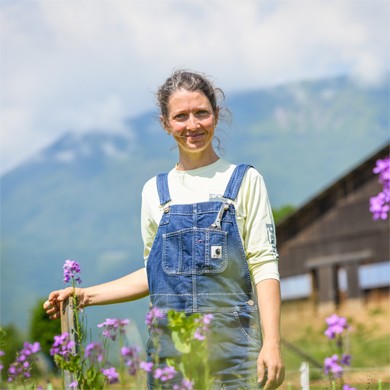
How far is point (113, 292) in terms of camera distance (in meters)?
4.22

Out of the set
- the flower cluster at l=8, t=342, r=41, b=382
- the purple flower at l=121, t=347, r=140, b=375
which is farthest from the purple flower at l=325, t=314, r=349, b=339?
the flower cluster at l=8, t=342, r=41, b=382

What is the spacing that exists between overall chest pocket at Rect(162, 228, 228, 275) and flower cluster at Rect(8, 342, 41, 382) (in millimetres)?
949

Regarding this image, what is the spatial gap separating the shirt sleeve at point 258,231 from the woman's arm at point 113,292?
0.56m

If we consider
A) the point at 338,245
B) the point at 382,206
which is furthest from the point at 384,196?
the point at 338,245

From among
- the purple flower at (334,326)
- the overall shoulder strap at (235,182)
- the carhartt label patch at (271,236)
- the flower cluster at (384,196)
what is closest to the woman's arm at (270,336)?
the carhartt label patch at (271,236)

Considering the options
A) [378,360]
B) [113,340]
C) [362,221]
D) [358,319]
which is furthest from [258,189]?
[362,221]

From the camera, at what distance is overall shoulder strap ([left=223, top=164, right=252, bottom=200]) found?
13.1 feet

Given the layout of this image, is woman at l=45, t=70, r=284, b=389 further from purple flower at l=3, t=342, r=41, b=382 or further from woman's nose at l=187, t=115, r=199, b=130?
purple flower at l=3, t=342, r=41, b=382

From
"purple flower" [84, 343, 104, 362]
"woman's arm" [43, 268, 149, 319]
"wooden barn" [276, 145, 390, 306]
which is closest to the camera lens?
"woman's arm" [43, 268, 149, 319]

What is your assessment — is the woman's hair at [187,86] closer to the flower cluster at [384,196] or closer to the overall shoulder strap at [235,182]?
the overall shoulder strap at [235,182]

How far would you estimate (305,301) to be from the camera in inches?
961

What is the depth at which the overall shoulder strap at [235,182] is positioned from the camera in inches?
157

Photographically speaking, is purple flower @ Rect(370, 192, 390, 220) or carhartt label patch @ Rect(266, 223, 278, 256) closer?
carhartt label patch @ Rect(266, 223, 278, 256)

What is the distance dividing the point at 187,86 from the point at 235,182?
496 millimetres
